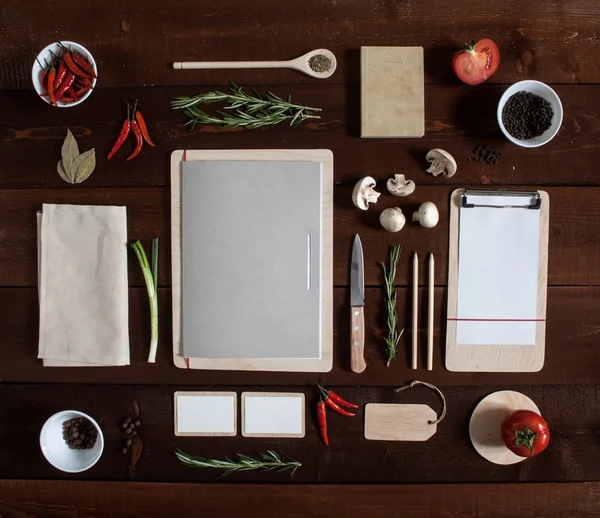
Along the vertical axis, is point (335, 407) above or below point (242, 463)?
above

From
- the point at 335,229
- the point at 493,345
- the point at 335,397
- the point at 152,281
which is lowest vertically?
the point at 335,397

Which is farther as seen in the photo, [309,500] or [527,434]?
[309,500]

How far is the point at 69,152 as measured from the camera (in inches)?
41.0

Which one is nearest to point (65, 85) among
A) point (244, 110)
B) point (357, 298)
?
point (244, 110)

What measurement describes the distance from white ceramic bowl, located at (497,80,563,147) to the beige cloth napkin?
31.1 inches

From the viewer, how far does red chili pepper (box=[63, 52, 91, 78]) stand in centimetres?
99

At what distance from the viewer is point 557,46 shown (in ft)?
3.39

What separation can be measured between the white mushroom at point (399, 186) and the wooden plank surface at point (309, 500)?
2.03 feet

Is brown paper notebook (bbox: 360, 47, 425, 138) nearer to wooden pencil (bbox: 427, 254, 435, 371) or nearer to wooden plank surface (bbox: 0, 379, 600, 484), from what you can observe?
wooden pencil (bbox: 427, 254, 435, 371)

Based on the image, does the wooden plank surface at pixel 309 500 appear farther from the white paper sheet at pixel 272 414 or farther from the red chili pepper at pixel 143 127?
the red chili pepper at pixel 143 127

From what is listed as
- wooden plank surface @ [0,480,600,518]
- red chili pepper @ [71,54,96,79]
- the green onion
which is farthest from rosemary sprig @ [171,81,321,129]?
wooden plank surface @ [0,480,600,518]

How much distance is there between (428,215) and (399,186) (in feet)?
0.27

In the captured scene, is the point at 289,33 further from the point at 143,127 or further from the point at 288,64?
the point at 143,127

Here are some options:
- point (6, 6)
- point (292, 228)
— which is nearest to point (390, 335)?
point (292, 228)
